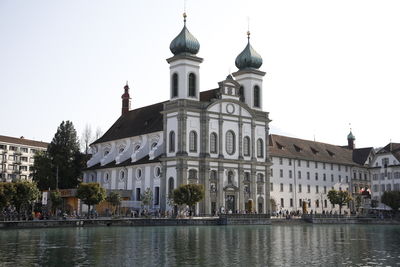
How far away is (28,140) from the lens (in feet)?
486

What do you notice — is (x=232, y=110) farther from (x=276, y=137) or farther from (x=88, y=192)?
(x=88, y=192)

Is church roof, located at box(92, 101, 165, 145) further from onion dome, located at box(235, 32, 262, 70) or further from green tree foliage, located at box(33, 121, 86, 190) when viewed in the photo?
onion dome, located at box(235, 32, 262, 70)

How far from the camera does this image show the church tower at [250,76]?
94000 millimetres

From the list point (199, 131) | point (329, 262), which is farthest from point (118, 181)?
point (329, 262)

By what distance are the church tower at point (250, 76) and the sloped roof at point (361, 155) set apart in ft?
→ 105

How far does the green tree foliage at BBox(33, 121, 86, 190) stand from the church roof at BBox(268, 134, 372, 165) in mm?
32540

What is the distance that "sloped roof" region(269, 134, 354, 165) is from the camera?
101 meters

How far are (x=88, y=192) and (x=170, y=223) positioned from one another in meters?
12.8

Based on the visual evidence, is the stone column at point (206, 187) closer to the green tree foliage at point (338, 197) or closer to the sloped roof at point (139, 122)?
the sloped roof at point (139, 122)

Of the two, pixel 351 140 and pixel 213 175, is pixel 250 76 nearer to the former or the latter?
pixel 213 175

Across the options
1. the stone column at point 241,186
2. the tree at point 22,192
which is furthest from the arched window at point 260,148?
the tree at point 22,192

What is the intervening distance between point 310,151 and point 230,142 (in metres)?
24.8

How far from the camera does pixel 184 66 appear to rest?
8631 centimetres

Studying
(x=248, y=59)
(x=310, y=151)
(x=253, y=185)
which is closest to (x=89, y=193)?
(x=253, y=185)
